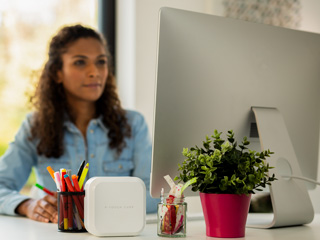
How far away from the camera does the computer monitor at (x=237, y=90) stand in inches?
46.1

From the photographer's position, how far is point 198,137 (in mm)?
1221

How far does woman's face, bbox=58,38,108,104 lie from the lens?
87.2 inches

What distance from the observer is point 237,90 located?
4.14ft

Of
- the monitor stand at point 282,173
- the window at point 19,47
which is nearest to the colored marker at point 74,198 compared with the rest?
the monitor stand at point 282,173

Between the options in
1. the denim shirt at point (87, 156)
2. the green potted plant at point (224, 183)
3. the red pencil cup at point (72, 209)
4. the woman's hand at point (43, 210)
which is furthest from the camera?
the denim shirt at point (87, 156)

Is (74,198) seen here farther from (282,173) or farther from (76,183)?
(282,173)

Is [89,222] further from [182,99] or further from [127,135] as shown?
[127,135]

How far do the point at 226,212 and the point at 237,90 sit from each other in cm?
34

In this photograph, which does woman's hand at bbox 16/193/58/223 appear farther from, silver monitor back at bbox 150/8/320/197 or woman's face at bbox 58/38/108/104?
woman's face at bbox 58/38/108/104

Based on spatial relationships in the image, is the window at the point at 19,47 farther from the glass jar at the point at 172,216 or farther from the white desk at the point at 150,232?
the glass jar at the point at 172,216

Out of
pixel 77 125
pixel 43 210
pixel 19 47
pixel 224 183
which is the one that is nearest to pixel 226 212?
pixel 224 183

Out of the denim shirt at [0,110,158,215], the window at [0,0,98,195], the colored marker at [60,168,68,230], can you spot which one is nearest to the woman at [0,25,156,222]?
the denim shirt at [0,110,158,215]

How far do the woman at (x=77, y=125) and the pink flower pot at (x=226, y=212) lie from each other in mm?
1074

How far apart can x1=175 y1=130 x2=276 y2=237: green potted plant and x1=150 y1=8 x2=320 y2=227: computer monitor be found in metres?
0.11
